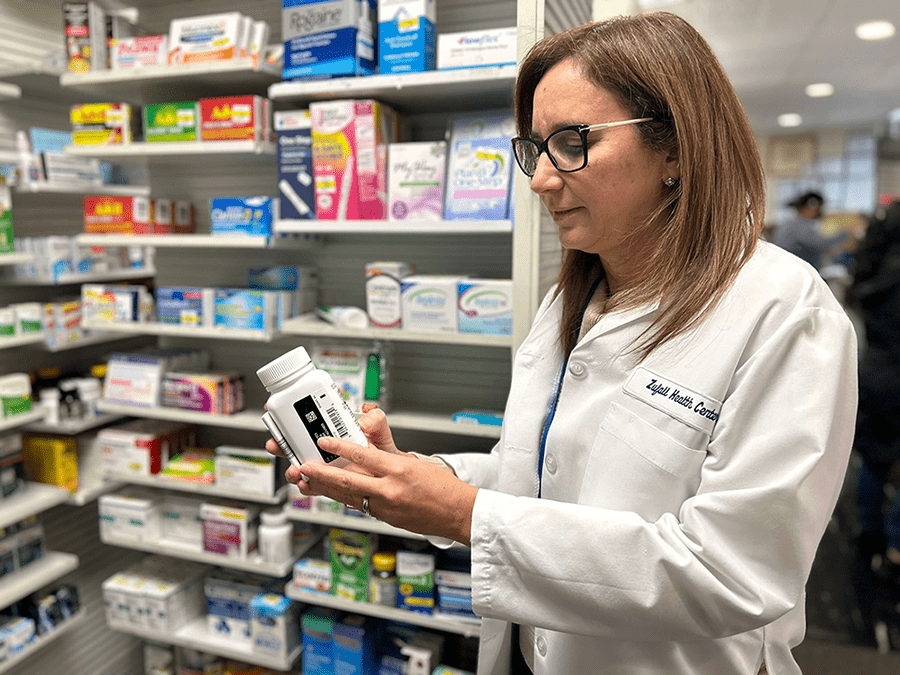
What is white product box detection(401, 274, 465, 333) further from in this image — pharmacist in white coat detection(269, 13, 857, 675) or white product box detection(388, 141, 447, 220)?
pharmacist in white coat detection(269, 13, 857, 675)

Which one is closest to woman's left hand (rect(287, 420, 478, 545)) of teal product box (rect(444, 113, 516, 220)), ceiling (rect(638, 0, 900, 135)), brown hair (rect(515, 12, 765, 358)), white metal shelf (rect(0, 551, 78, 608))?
brown hair (rect(515, 12, 765, 358))

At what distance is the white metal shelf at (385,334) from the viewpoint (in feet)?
6.93

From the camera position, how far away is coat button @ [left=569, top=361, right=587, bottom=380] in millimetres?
1177

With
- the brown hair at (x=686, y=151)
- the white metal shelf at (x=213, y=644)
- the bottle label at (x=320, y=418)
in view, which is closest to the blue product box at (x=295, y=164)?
the bottle label at (x=320, y=418)

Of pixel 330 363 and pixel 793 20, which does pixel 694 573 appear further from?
pixel 793 20

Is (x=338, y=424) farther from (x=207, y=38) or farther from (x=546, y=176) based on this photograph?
(x=207, y=38)

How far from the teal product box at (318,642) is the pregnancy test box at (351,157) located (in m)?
1.63

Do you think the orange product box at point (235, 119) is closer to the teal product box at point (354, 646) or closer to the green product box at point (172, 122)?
the green product box at point (172, 122)

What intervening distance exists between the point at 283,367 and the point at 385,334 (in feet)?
3.61

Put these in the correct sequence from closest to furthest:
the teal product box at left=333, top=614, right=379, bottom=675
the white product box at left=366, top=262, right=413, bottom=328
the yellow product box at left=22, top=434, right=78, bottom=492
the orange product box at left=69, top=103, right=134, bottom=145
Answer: the white product box at left=366, top=262, right=413, bottom=328, the teal product box at left=333, top=614, right=379, bottom=675, the orange product box at left=69, top=103, right=134, bottom=145, the yellow product box at left=22, top=434, right=78, bottom=492

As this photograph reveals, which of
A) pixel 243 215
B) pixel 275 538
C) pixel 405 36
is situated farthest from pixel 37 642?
pixel 405 36

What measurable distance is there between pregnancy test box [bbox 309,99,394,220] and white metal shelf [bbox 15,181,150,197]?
1.46m

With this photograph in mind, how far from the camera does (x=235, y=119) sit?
2430mm

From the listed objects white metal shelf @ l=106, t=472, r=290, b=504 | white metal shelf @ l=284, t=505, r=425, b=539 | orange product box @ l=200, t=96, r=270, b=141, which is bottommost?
white metal shelf @ l=284, t=505, r=425, b=539
